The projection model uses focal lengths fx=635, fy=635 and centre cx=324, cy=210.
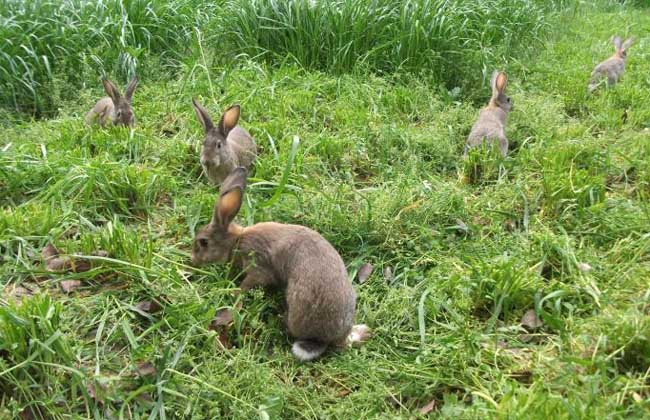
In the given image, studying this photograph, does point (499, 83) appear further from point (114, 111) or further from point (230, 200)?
point (114, 111)

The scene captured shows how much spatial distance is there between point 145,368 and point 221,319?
1.61 feet

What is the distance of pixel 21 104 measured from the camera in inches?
238

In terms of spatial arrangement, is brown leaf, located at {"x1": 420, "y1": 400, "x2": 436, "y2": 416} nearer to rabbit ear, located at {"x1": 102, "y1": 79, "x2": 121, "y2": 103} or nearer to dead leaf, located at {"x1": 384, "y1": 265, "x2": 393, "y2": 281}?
dead leaf, located at {"x1": 384, "y1": 265, "x2": 393, "y2": 281}

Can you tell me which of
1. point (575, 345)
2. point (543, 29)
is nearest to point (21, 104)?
point (575, 345)

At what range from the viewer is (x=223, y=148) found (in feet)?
14.5

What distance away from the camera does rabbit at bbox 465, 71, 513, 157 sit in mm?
4863

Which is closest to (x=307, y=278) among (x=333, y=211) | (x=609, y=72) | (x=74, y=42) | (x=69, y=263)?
(x=333, y=211)

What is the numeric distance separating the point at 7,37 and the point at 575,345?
5744mm

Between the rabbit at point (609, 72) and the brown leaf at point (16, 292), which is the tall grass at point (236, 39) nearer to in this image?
the rabbit at point (609, 72)

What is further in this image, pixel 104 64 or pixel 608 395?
pixel 104 64

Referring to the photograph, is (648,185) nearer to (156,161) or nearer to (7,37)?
(156,161)

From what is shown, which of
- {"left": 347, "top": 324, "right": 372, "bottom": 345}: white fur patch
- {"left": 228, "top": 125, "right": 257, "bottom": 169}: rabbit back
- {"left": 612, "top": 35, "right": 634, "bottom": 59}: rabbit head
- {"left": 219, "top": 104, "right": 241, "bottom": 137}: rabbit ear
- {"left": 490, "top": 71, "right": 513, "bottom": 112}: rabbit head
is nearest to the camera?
{"left": 347, "top": 324, "right": 372, "bottom": 345}: white fur patch

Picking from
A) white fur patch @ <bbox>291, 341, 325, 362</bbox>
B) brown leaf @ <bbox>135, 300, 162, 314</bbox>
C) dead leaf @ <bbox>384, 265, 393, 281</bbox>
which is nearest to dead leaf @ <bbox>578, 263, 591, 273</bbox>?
dead leaf @ <bbox>384, 265, 393, 281</bbox>

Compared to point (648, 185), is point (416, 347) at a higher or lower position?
lower
